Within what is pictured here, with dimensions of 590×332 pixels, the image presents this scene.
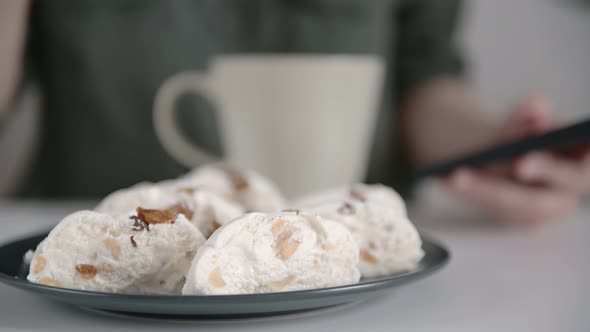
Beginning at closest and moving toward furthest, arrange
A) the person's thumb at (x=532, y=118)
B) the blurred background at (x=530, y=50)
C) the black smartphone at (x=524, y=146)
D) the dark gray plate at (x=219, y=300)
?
the dark gray plate at (x=219, y=300), the black smartphone at (x=524, y=146), the person's thumb at (x=532, y=118), the blurred background at (x=530, y=50)

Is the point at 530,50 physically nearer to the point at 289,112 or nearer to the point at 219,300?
the point at 289,112

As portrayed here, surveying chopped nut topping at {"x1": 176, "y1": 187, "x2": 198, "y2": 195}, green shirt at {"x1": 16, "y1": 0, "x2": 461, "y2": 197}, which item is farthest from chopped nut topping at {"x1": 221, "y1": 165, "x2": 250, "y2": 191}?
green shirt at {"x1": 16, "y1": 0, "x2": 461, "y2": 197}

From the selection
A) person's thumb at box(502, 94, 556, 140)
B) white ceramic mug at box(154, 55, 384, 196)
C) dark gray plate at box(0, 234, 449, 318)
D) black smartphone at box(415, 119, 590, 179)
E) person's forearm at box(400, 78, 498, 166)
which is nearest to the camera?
dark gray plate at box(0, 234, 449, 318)

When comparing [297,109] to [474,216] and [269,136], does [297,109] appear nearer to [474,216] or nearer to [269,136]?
[269,136]

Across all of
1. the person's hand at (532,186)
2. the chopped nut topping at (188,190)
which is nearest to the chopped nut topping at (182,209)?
the chopped nut topping at (188,190)

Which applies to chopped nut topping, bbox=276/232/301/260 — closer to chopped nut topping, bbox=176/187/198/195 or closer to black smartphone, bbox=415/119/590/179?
chopped nut topping, bbox=176/187/198/195

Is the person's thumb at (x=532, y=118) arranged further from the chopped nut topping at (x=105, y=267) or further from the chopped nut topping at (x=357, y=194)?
the chopped nut topping at (x=105, y=267)

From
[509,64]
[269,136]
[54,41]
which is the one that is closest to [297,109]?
[269,136]
